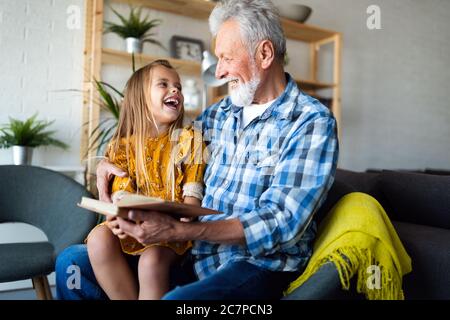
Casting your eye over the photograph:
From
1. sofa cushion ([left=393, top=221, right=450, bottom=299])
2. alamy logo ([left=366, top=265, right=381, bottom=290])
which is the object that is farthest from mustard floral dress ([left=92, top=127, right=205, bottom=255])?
sofa cushion ([left=393, top=221, right=450, bottom=299])

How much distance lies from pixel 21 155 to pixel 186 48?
140 centimetres

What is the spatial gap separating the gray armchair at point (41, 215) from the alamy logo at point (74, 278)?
342 mm

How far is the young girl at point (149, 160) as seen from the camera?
3.91 ft

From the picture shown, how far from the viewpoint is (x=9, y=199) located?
1812 millimetres

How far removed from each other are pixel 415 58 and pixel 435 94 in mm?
545

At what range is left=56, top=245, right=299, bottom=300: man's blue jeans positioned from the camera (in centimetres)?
100

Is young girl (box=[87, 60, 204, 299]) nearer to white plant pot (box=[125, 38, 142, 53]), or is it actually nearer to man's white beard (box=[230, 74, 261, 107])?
man's white beard (box=[230, 74, 261, 107])

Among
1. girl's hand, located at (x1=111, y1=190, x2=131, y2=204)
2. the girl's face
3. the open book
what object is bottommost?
Answer: girl's hand, located at (x1=111, y1=190, x2=131, y2=204)

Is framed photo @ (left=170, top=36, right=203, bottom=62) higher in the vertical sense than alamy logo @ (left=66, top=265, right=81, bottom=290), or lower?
higher

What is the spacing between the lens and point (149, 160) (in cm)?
141

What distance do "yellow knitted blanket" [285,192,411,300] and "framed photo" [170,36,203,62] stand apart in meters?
2.26

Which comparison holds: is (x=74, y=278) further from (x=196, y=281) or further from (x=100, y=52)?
(x=100, y=52)

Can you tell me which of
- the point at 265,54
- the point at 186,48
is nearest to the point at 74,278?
the point at 265,54

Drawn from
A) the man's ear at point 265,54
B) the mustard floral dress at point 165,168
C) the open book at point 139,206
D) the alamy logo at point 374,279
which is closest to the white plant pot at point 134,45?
the mustard floral dress at point 165,168
